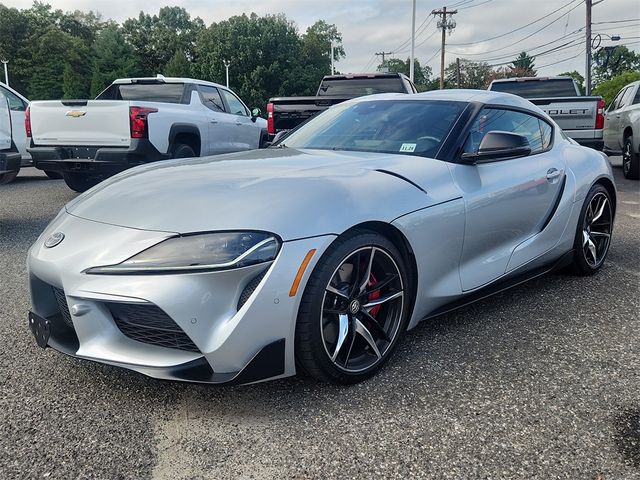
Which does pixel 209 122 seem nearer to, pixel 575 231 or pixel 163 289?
pixel 575 231

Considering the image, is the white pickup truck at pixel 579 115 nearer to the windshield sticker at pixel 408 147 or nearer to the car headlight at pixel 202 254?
the windshield sticker at pixel 408 147

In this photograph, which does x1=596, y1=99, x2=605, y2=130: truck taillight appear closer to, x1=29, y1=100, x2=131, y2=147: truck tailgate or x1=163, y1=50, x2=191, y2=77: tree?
x1=29, y1=100, x2=131, y2=147: truck tailgate

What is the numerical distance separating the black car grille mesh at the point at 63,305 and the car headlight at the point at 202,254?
0.24 meters

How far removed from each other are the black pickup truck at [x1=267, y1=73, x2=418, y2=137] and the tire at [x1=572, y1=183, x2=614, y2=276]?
15.6 ft

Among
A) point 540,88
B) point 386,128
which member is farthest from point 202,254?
point 540,88

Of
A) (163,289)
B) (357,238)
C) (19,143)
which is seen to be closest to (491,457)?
(357,238)

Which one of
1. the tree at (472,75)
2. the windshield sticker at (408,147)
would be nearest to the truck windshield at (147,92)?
the windshield sticker at (408,147)

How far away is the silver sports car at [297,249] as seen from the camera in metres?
2.18

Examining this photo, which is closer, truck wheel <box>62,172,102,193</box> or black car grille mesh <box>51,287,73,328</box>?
black car grille mesh <box>51,287,73,328</box>

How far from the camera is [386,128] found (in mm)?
3500

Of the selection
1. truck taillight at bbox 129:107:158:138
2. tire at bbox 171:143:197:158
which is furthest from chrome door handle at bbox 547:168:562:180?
tire at bbox 171:143:197:158

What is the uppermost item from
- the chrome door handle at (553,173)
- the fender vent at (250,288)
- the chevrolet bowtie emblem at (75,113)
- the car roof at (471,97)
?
the chevrolet bowtie emblem at (75,113)

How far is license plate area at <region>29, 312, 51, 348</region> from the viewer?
2.43m

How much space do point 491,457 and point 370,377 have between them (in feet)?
2.35
